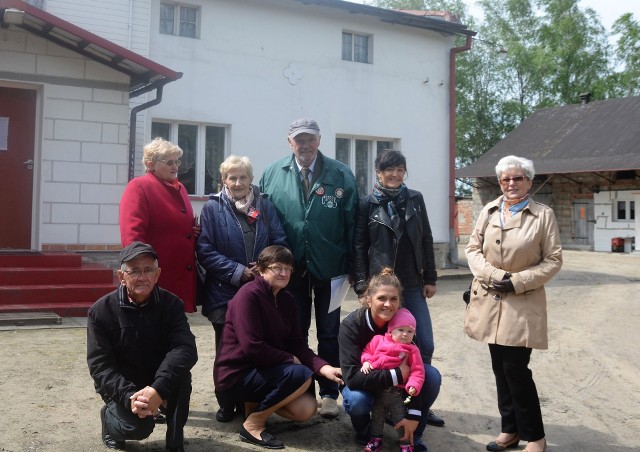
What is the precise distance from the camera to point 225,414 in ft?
13.7

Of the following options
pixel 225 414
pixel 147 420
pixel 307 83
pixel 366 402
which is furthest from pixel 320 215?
pixel 307 83

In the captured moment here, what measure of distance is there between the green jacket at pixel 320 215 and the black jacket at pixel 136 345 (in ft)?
3.05

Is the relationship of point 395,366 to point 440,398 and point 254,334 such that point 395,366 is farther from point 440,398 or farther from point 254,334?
point 440,398

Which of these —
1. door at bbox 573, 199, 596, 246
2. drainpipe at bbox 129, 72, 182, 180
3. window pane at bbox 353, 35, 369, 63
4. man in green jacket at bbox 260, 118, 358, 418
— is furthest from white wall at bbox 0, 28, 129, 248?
door at bbox 573, 199, 596, 246

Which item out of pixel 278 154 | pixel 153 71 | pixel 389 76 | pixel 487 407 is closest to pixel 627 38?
pixel 389 76

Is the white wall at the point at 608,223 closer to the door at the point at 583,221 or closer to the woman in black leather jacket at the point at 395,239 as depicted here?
the door at the point at 583,221

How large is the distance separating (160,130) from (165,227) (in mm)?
7055

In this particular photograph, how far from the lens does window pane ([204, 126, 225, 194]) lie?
37.1ft

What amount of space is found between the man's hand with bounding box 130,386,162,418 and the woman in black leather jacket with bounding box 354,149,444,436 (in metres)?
1.44

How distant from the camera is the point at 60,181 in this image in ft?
27.5

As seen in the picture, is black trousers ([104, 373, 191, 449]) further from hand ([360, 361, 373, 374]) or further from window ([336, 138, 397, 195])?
window ([336, 138, 397, 195])

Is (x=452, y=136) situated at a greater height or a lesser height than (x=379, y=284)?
greater

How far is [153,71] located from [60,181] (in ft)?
5.91

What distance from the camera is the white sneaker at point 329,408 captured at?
4.30 m
